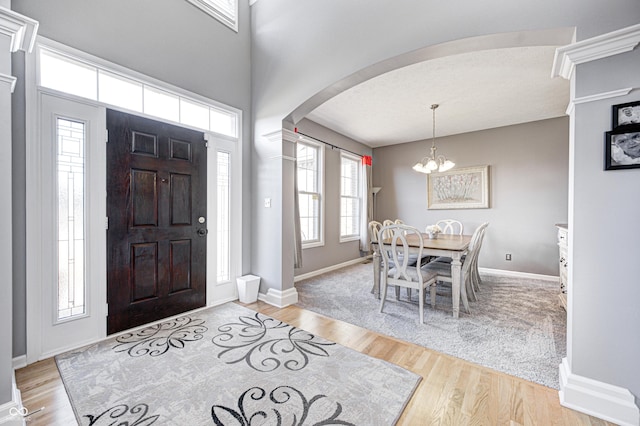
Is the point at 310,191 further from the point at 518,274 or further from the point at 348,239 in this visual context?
the point at 518,274

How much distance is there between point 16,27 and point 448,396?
3214 mm

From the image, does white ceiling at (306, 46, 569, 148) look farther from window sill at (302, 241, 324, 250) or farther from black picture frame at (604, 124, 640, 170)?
window sill at (302, 241, 324, 250)

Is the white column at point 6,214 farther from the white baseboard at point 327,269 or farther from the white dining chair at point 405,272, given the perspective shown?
the white baseboard at point 327,269

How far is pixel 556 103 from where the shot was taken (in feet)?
12.5

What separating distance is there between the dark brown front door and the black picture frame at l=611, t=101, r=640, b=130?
336cm

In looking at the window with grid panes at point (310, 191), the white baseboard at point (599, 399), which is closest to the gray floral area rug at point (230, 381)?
the white baseboard at point (599, 399)

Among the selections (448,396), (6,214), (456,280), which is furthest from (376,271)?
Answer: (6,214)

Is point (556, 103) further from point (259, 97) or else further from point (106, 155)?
point (106, 155)

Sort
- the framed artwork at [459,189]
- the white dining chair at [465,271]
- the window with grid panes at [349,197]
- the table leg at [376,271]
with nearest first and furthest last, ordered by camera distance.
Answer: the white dining chair at [465,271] → the table leg at [376,271] → the framed artwork at [459,189] → the window with grid panes at [349,197]

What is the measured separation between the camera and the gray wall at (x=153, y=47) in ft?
6.31

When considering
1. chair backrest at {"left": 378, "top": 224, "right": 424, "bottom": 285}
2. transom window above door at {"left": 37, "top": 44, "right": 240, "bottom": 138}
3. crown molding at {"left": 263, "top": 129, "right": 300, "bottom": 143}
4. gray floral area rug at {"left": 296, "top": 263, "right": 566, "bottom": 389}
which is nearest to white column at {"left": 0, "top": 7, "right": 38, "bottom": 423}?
transom window above door at {"left": 37, "top": 44, "right": 240, "bottom": 138}

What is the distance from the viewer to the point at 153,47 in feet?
8.60

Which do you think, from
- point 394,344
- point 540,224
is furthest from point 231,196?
point 540,224

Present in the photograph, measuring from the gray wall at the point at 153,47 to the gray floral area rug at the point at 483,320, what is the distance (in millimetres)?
1450
